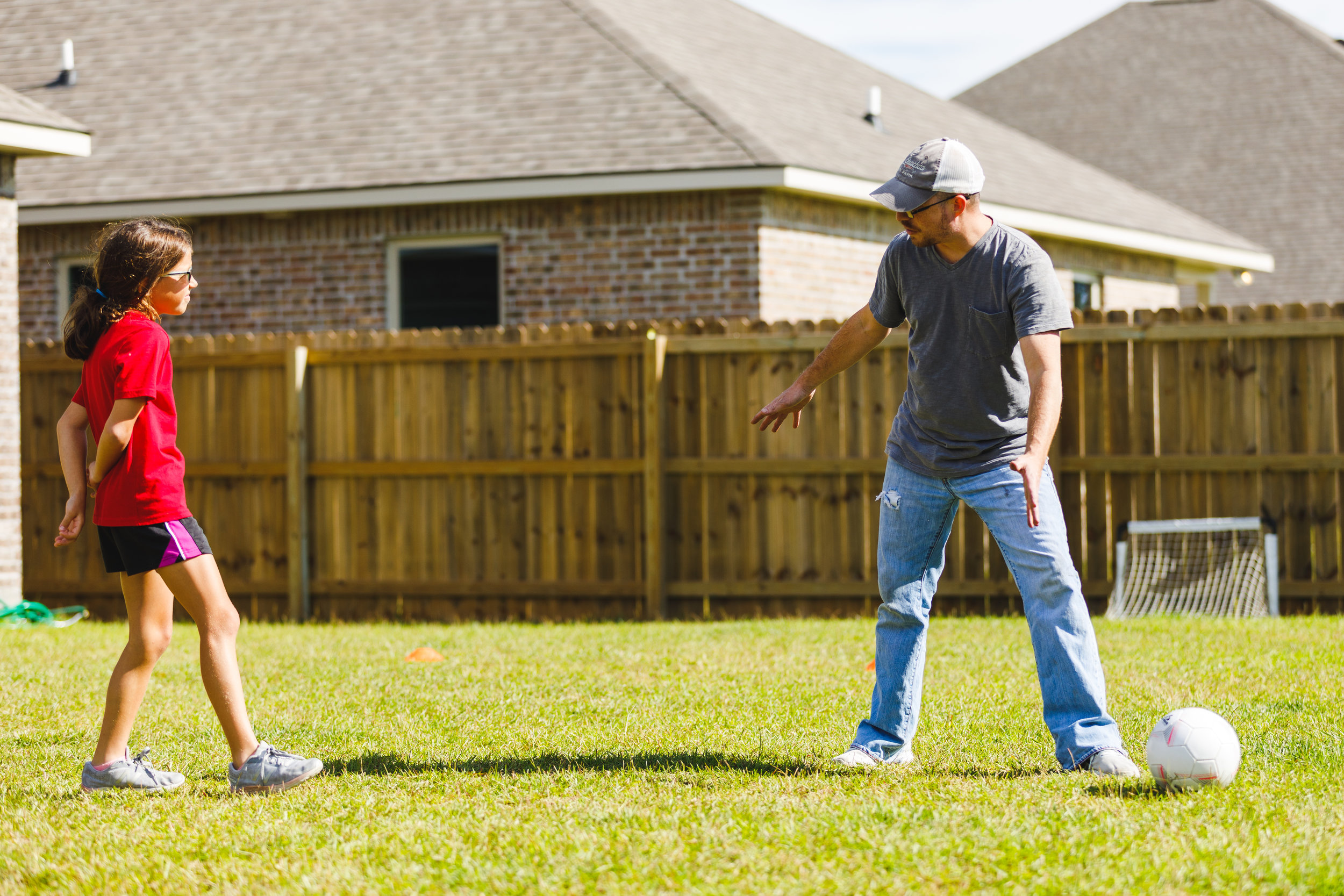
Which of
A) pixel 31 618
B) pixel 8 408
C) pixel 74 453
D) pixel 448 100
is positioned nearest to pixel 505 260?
pixel 448 100

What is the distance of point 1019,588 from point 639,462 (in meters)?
5.35

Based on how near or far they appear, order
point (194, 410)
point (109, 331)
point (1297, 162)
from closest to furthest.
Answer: point (109, 331) < point (194, 410) < point (1297, 162)

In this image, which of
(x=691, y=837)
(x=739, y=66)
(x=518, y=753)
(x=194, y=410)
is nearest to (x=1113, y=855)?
(x=691, y=837)

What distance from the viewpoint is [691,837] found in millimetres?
4043

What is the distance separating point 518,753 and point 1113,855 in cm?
229

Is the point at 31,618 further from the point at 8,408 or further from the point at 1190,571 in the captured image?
the point at 1190,571

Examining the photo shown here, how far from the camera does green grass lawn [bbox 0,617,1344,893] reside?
3758 millimetres

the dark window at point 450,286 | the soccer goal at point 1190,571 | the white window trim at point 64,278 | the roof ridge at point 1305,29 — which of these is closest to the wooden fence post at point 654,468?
the soccer goal at point 1190,571

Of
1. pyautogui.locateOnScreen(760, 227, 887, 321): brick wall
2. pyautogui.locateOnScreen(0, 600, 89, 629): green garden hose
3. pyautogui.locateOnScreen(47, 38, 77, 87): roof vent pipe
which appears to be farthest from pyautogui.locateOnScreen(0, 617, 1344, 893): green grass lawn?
pyautogui.locateOnScreen(47, 38, 77, 87): roof vent pipe

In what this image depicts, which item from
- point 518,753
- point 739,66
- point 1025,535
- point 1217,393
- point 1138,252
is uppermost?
point 739,66

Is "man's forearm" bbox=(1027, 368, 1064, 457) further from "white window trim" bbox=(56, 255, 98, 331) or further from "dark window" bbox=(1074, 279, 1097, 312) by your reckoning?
"dark window" bbox=(1074, 279, 1097, 312)

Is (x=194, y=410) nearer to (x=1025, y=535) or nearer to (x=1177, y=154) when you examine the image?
(x=1025, y=535)

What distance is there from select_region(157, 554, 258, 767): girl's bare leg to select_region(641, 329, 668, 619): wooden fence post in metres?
5.49

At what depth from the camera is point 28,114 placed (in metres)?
10.6
